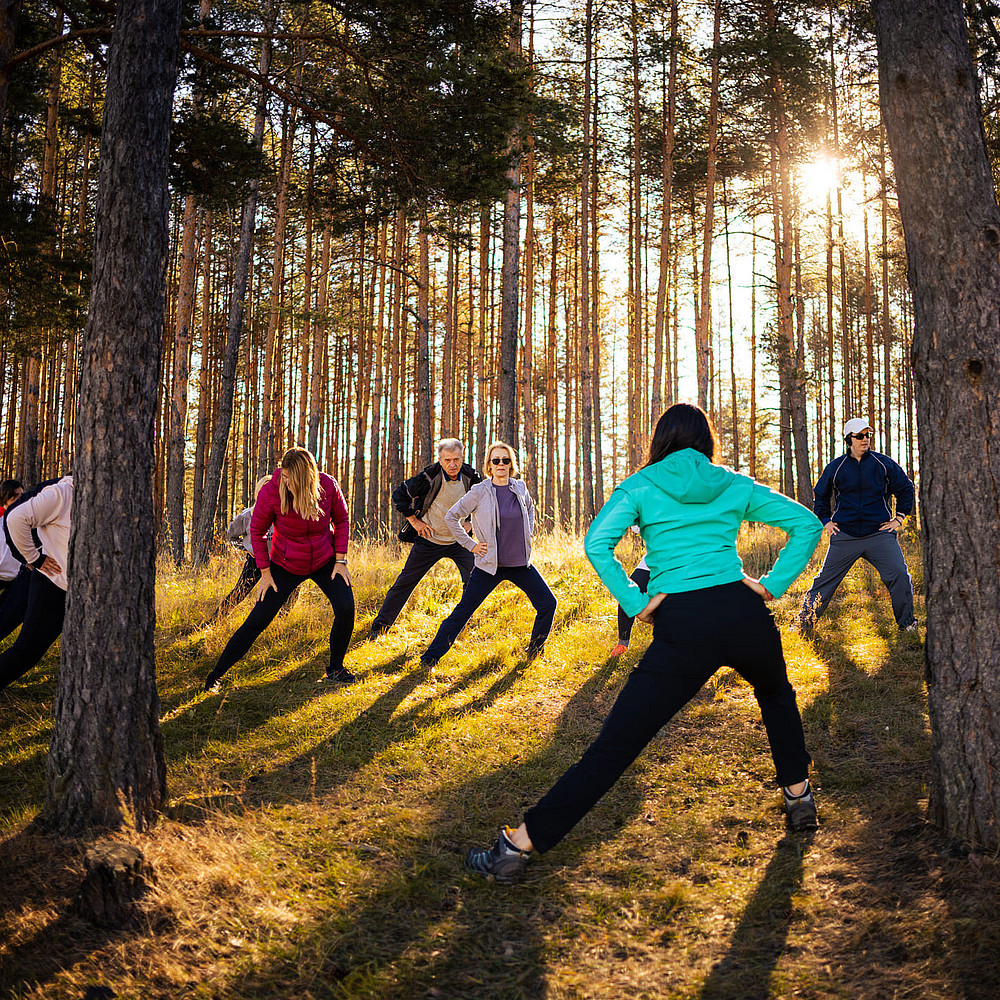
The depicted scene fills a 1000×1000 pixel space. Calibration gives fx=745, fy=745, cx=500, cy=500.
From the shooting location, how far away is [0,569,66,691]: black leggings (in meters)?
5.54

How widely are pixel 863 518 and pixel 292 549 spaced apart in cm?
527

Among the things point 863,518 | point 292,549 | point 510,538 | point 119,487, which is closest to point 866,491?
point 863,518

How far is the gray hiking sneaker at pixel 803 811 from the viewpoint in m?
3.73

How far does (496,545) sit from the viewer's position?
6.80m

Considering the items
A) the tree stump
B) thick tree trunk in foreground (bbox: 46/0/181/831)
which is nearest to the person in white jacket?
thick tree trunk in foreground (bbox: 46/0/181/831)

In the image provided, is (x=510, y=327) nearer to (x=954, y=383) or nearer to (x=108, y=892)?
(x=954, y=383)

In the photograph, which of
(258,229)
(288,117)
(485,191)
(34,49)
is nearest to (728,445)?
(258,229)

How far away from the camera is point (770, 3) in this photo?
1616 centimetres

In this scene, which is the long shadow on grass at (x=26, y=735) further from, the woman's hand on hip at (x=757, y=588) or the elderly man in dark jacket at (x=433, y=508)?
the woman's hand on hip at (x=757, y=588)

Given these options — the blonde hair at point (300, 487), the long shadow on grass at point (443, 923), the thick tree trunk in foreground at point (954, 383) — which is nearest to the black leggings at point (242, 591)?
the blonde hair at point (300, 487)

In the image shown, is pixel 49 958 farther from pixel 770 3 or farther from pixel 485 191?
pixel 770 3

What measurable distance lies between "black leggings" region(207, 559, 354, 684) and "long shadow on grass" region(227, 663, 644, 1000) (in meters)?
2.36

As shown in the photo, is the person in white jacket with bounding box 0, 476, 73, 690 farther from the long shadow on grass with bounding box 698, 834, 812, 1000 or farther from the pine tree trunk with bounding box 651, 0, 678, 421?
the pine tree trunk with bounding box 651, 0, 678, 421

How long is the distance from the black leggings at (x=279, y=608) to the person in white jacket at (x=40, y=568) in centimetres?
128
